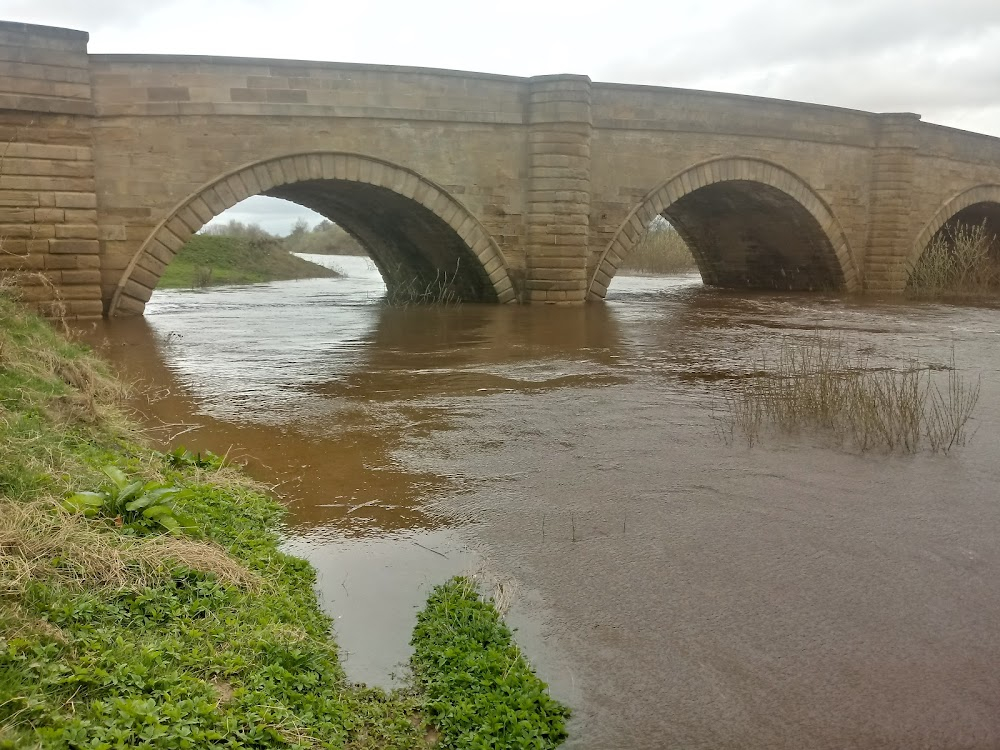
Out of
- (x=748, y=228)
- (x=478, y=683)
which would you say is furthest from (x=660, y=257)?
(x=478, y=683)

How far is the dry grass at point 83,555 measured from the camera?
2770 millimetres

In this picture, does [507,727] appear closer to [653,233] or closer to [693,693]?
[693,693]

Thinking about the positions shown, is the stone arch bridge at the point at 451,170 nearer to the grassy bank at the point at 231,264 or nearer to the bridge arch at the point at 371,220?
the bridge arch at the point at 371,220

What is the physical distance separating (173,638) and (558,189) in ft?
43.6

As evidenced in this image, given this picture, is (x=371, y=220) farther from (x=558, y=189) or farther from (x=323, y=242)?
(x=323, y=242)

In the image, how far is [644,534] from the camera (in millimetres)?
4008

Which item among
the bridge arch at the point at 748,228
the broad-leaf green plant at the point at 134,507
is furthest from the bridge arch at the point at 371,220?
the broad-leaf green plant at the point at 134,507

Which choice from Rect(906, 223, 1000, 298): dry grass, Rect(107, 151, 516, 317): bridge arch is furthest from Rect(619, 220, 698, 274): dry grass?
Rect(107, 151, 516, 317): bridge arch

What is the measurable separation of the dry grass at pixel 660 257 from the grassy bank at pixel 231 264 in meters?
11.6

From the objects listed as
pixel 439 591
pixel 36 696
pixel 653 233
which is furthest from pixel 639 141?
pixel 653 233

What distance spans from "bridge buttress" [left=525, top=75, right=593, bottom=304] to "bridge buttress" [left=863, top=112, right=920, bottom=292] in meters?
8.34

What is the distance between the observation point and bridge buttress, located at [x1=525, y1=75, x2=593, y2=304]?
14.8m

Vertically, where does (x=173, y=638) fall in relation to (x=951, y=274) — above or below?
below

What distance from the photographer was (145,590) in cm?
286
